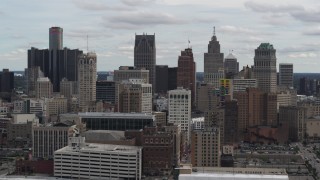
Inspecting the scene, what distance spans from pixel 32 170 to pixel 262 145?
35340mm

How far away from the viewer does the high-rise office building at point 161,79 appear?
14700cm

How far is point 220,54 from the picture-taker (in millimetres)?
151125

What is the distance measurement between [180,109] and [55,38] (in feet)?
291

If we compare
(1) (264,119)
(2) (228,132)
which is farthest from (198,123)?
(1) (264,119)

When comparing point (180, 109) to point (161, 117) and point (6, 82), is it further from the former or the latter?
point (6, 82)

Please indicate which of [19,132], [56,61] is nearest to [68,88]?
[56,61]

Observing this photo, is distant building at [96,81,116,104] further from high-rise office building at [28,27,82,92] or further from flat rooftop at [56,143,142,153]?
flat rooftop at [56,143,142,153]

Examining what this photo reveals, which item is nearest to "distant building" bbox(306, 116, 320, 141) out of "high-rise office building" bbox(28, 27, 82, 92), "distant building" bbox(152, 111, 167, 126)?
"distant building" bbox(152, 111, 167, 126)

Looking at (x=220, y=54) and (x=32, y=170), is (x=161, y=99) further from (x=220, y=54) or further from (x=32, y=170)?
(x=32, y=170)

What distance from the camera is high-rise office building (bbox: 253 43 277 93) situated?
12781 cm

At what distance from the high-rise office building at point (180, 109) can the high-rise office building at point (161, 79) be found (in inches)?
2367

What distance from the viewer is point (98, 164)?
61281mm

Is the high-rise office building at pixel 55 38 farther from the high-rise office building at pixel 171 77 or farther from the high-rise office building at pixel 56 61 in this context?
the high-rise office building at pixel 171 77

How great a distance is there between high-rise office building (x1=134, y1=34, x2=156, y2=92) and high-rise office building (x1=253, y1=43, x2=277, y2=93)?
25.9m
